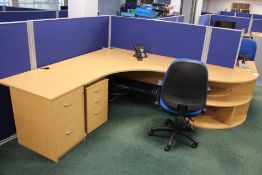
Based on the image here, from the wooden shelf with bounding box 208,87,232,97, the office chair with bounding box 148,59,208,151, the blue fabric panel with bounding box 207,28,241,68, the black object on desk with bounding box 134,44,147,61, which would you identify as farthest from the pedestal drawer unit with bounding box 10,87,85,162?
the blue fabric panel with bounding box 207,28,241,68

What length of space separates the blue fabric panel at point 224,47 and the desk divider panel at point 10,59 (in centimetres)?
211

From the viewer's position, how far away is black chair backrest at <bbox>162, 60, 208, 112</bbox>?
6.89 ft

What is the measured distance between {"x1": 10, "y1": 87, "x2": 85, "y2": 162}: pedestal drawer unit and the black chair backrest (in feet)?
2.72

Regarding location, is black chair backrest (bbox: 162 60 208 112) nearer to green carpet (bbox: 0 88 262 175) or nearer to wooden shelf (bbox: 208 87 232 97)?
green carpet (bbox: 0 88 262 175)

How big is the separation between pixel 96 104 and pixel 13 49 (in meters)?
0.95

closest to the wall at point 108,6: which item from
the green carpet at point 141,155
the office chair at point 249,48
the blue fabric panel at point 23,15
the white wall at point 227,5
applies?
the blue fabric panel at point 23,15

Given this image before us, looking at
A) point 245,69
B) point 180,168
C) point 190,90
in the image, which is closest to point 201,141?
point 180,168

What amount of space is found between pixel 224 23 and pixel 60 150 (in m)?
5.43

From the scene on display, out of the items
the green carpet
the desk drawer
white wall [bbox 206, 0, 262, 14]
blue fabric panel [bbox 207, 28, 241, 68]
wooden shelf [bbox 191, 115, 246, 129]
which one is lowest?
the green carpet

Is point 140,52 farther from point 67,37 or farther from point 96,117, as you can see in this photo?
point 96,117

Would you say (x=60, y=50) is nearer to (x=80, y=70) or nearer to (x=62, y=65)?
(x=62, y=65)

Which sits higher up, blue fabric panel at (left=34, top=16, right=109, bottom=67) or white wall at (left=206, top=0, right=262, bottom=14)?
white wall at (left=206, top=0, right=262, bottom=14)

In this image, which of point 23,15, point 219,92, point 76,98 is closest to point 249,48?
point 219,92

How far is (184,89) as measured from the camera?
7.18ft
